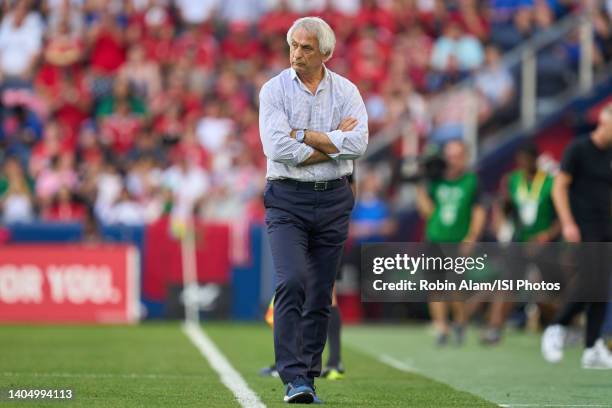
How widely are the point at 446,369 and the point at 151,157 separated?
407 inches

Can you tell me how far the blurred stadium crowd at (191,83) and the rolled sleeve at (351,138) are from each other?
449 inches

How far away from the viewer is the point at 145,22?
80.5 feet

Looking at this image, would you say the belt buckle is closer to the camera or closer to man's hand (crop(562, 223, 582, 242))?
man's hand (crop(562, 223, 582, 242))

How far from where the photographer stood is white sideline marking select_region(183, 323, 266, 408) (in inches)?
332

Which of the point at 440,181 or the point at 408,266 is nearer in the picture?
the point at 408,266

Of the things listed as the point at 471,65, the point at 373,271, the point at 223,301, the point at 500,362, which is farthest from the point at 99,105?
the point at 373,271

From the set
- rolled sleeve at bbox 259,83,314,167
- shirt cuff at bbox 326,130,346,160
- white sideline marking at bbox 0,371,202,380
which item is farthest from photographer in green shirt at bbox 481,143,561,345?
rolled sleeve at bbox 259,83,314,167

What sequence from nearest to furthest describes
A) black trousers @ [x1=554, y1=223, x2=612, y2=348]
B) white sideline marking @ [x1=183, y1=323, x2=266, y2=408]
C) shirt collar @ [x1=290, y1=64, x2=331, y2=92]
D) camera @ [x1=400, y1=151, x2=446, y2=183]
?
shirt collar @ [x1=290, y1=64, x2=331, y2=92] < white sideline marking @ [x1=183, y1=323, x2=266, y2=408] < black trousers @ [x1=554, y1=223, x2=612, y2=348] < camera @ [x1=400, y1=151, x2=446, y2=183]

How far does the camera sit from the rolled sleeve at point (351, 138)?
320 inches

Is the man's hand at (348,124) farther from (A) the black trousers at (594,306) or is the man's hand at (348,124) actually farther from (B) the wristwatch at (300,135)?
(A) the black trousers at (594,306)

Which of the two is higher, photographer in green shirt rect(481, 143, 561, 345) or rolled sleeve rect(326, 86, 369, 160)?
rolled sleeve rect(326, 86, 369, 160)

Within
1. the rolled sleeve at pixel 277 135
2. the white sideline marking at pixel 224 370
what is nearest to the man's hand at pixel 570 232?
the white sideline marking at pixel 224 370

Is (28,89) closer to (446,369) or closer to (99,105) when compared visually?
(99,105)

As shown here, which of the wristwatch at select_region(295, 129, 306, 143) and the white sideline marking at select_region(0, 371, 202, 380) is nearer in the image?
the wristwatch at select_region(295, 129, 306, 143)
